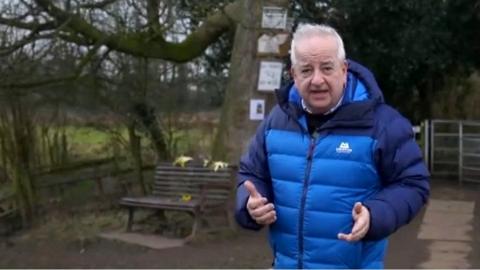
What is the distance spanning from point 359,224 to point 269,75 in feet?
25.5

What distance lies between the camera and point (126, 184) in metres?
14.3

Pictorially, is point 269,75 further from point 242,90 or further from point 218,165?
point 218,165

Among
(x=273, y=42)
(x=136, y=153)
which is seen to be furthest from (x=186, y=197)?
(x=136, y=153)

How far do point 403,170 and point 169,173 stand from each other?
25.6 ft

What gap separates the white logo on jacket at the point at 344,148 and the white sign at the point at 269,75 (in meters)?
7.55

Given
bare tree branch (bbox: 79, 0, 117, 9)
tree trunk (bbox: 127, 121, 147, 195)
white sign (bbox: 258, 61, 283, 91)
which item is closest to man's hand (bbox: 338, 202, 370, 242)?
white sign (bbox: 258, 61, 283, 91)

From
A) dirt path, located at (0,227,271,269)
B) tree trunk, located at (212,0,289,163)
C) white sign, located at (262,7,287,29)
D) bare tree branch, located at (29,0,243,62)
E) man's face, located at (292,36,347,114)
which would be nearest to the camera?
man's face, located at (292,36,347,114)

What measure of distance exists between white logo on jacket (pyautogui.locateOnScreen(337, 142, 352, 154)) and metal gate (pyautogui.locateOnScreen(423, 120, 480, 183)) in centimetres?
1310

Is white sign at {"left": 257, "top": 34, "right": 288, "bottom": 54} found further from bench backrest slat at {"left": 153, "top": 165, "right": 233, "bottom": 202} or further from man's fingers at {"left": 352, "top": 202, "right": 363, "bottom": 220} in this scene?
man's fingers at {"left": 352, "top": 202, "right": 363, "bottom": 220}

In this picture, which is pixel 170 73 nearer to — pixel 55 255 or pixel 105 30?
pixel 105 30

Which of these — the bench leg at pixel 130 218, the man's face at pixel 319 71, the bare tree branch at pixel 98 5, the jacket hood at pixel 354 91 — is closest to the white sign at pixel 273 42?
the bare tree branch at pixel 98 5

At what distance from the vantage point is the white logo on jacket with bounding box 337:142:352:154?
2988 millimetres

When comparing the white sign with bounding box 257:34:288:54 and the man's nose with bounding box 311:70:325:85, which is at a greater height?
the white sign with bounding box 257:34:288:54

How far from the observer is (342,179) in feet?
9.83
